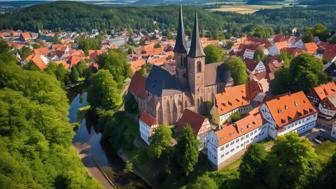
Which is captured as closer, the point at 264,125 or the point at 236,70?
the point at 264,125

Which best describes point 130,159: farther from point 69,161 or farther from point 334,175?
point 334,175

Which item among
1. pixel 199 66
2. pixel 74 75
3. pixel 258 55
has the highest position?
pixel 199 66

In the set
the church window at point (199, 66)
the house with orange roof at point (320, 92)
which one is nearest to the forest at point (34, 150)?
the church window at point (199, 66)

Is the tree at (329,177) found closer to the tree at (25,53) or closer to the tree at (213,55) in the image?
the tree at (213,55)

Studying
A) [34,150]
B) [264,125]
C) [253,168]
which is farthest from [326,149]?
[34,150]

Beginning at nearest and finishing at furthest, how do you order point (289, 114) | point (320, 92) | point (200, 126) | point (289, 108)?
point (200, 126) < point (289, 114) < point (289, 108) < point (320, 92)

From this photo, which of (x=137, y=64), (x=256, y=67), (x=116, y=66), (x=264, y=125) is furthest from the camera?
(x=137, y=64)

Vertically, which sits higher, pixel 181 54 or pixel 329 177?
pixel 181 54

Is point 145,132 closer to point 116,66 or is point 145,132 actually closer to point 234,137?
point 234,137
